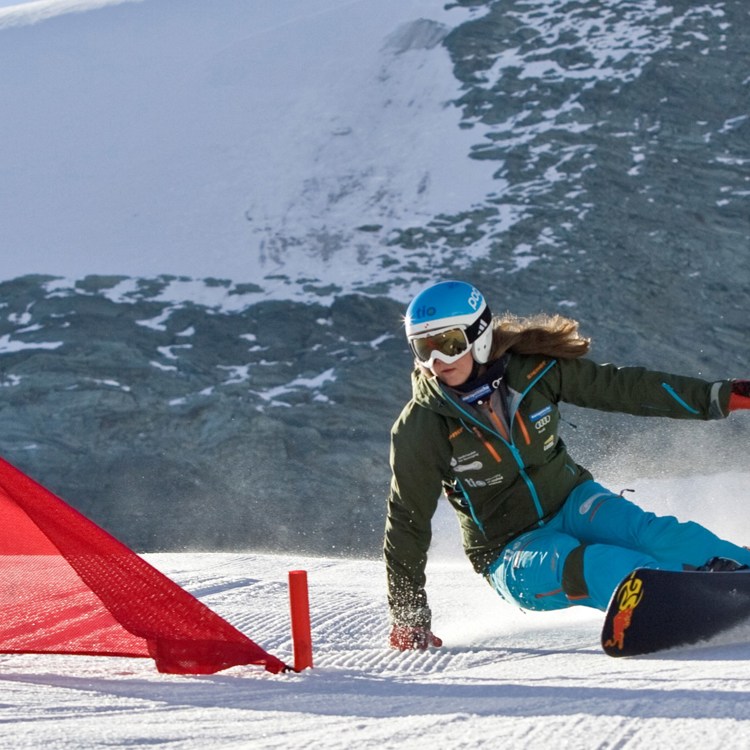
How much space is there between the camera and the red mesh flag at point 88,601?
294 cm

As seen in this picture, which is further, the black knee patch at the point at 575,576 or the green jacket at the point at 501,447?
the green jacket at the point at 501,447

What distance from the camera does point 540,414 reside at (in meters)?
3.49

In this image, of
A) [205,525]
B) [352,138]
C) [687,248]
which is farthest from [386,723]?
[352,138]

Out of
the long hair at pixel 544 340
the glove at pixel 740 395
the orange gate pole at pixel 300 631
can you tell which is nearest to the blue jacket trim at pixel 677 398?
the glove at pixel 740 395

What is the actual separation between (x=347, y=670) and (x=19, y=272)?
15.9m

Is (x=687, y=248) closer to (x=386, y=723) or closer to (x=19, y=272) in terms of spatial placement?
(x=19, y=272)

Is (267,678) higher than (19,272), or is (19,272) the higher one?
(267,678)

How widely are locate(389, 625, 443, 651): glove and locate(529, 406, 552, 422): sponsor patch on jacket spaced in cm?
82

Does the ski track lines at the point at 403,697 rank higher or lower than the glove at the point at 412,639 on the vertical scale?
higher

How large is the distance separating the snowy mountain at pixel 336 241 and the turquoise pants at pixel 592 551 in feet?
29.7

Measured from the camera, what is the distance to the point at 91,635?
308cm

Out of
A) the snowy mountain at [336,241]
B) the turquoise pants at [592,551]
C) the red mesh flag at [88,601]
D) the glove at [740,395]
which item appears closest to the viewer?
the red mesh flag at [88,601]

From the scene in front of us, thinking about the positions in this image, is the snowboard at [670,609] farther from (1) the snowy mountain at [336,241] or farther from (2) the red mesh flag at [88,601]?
(1) the snowy mountain at [336,241]

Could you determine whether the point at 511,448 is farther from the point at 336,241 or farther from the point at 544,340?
the point at 336,241
